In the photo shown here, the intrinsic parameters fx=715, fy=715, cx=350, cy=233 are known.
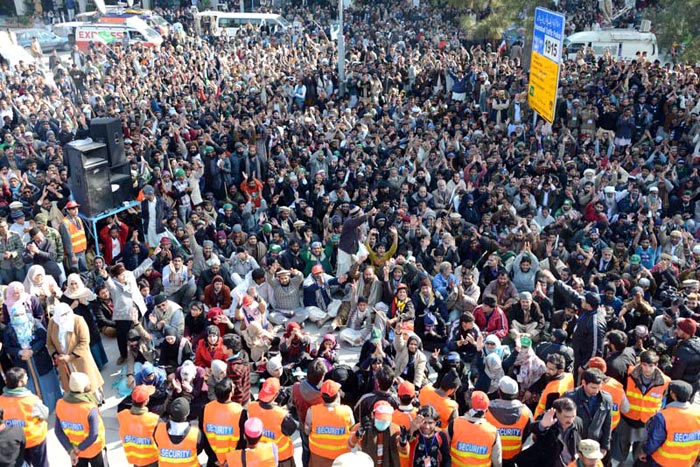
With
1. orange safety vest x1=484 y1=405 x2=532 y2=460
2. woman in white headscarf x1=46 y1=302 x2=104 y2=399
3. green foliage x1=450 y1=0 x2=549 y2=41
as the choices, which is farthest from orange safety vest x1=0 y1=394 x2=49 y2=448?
green foliage x1=450 y1=0 x2=549 y2=41

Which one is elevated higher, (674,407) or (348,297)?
(674,407)

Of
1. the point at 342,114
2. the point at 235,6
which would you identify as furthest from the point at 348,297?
the point at 235,6

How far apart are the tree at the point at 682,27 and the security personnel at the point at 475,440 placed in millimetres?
13420

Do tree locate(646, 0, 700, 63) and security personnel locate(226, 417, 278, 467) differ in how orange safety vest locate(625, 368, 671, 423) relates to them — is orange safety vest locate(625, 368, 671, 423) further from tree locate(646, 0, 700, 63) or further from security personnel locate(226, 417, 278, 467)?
tree locate(646, 0, 700, 63)

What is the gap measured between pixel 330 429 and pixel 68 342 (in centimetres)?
316

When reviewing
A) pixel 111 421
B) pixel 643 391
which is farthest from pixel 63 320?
pixel 643 391

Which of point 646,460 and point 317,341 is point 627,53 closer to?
point 317,341

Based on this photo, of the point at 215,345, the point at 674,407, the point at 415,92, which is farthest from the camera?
the point at 415,92

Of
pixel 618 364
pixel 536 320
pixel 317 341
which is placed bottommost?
pixel 317 341

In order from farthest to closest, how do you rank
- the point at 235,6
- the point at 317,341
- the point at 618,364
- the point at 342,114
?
the point at 235,6 < the point at 342,114 < the point at 317,341 < the point at 618,364

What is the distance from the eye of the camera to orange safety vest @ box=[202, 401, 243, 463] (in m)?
5.17

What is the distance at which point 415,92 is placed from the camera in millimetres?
17531

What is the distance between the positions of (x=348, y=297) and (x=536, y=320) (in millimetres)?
2414

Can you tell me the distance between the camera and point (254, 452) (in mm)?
4719
